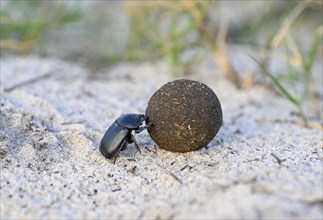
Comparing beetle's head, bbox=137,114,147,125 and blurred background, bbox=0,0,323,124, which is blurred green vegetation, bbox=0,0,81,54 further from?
beetle's head, bbox=137,114,147,125

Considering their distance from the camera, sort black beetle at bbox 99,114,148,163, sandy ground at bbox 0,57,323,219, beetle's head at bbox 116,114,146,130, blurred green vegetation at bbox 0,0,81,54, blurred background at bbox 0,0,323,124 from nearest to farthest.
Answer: sandy ground at bbox 0,57,323,219
black beetle at bbox 99,114,148,163
beetle's head at bbox 116,114,146,130
blurred background at bbox 0,0,323,124
blurred green vegetation at bbox 0,0,81,54

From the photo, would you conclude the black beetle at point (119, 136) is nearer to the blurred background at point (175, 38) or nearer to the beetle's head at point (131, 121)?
the beetle's head at point (131, 121)

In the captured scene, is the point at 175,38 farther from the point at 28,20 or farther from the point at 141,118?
the point at 141,118

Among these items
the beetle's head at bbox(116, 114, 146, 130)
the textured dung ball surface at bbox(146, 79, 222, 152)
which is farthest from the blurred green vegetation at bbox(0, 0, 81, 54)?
the textured dung ball surface at bbox(146, 79, 222, 152)

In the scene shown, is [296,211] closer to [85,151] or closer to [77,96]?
[85,151]

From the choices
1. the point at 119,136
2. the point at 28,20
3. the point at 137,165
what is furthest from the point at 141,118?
the point at 28,20

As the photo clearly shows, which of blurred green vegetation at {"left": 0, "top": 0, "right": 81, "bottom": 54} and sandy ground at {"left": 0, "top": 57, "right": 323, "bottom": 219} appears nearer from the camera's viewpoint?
sandy ground at {"left": 0, "top": 57, "right": 323, "bottom": 219}

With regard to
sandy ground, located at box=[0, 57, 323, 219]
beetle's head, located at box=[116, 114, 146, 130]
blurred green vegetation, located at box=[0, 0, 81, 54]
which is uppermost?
blurred green vegetation, located at box=[0, 0, 81, 54]
